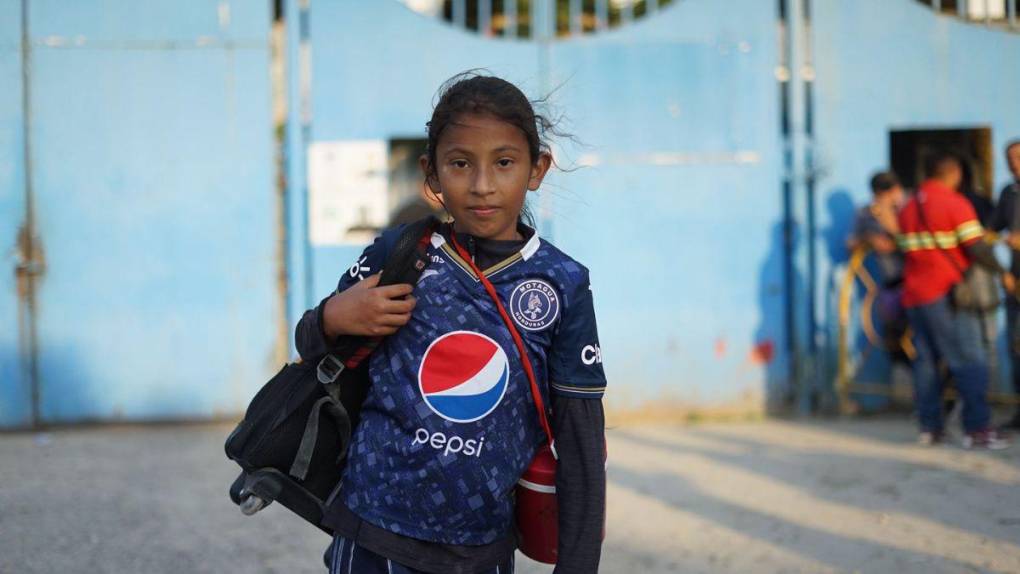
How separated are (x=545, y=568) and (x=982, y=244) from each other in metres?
3.27

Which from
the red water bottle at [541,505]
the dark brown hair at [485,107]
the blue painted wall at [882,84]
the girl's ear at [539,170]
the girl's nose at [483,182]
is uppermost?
the blue painted wall at [882,84]

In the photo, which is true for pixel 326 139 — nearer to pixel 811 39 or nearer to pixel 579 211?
pixel 579 211

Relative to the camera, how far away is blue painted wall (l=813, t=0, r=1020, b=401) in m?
6.89

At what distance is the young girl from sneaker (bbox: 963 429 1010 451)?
458 cm

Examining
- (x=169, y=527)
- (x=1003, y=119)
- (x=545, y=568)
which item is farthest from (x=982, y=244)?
(x=169, y=527)

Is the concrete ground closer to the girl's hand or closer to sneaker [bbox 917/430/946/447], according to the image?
sneaker [bbox 917/430/946/447]

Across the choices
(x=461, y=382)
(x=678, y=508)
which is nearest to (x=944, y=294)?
(x=678, y=508)

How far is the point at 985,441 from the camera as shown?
5895mm

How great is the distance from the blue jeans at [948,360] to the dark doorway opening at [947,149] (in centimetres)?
114

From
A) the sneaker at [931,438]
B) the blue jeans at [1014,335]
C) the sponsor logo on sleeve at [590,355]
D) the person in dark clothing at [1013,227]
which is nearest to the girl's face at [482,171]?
the sponsor logo on sleeve at [590,355]

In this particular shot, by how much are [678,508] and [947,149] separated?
12.7 ft

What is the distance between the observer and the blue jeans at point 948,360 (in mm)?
5906

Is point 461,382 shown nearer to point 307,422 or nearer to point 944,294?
point 307,422

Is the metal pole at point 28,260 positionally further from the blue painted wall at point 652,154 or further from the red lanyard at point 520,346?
the red lanyard at point 520,346
